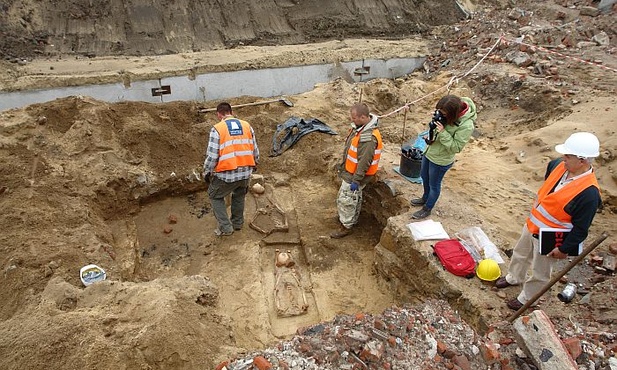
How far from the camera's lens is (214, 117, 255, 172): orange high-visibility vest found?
5066 millimetres

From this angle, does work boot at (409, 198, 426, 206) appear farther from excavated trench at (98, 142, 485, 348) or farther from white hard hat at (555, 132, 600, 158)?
white hard hat at (555, 132, 600, 158)

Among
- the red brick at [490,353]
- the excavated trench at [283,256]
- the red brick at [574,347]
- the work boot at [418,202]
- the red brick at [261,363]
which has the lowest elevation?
the excavated trench at [283,256]

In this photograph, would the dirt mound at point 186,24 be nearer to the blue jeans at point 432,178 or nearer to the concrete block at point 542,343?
the blue jeans at point 432,178

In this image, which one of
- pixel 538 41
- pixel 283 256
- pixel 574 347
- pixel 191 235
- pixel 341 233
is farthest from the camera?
pixel 538 41

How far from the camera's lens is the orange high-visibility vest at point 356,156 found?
5062 millimetres

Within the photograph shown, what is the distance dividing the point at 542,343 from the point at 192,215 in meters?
5.06

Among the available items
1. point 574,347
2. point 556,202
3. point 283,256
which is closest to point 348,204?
point 283,256

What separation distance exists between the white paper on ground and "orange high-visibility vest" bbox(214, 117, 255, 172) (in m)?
2.26

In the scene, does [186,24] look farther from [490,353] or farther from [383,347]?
[490,353]

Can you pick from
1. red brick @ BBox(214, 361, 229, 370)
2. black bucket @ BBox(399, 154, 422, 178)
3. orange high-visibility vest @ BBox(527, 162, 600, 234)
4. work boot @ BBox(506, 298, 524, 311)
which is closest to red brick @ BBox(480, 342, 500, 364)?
work boot @ BBox(506, 298, 524, 311)

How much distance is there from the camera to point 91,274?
14.6 feet

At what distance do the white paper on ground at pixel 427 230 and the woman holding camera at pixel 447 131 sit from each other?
1.59ft

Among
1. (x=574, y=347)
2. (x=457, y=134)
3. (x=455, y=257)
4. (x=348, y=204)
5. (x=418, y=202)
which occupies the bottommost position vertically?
(x=348, y=204)

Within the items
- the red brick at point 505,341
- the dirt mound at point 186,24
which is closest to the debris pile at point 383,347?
the red brick at point 505,341
